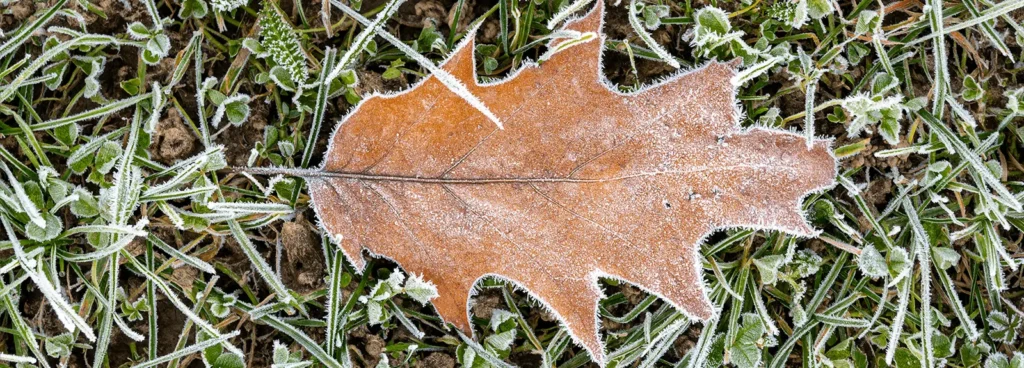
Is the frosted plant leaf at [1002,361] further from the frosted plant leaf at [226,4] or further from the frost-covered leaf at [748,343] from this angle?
the frosted plant leaf at [226,4]

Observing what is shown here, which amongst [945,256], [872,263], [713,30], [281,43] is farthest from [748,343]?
[281,43]

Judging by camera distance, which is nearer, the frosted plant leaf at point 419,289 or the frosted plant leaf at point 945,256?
the frosted plant leaf at point 419,289

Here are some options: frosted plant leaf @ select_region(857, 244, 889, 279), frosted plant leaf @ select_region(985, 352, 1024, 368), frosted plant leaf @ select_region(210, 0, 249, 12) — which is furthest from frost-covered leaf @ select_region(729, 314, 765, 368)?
frosted plant leaf @ select_region(210, 0, 249, 12)

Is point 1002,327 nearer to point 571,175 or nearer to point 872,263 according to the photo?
point 872,263

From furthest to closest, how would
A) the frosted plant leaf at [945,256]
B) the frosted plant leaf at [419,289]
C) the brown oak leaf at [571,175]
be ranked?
the frosted plant leaf at [945,256]
the frosted plant leaf at [419,289]
the brown oak leaf at [571,175]

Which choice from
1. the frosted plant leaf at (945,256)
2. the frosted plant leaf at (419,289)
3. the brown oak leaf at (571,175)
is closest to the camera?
the brown oak leaf at (571,175)

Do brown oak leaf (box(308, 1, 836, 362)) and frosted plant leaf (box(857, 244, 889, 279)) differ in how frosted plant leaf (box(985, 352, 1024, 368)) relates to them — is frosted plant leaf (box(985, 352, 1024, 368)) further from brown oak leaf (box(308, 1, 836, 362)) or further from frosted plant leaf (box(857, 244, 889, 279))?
brown oak leaf (box(308, 1, 836, 362))

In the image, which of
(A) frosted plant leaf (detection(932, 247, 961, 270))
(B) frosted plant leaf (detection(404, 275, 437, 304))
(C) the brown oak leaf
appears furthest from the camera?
(A) frosted plant leaf (detection(932, 247, 961, 270))

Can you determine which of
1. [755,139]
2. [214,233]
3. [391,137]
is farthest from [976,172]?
[214,233]

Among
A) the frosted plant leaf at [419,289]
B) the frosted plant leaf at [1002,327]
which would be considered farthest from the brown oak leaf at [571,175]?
the frosted plant leaf at [1002,327]

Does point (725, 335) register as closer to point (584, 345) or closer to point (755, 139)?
point (584, 345)
